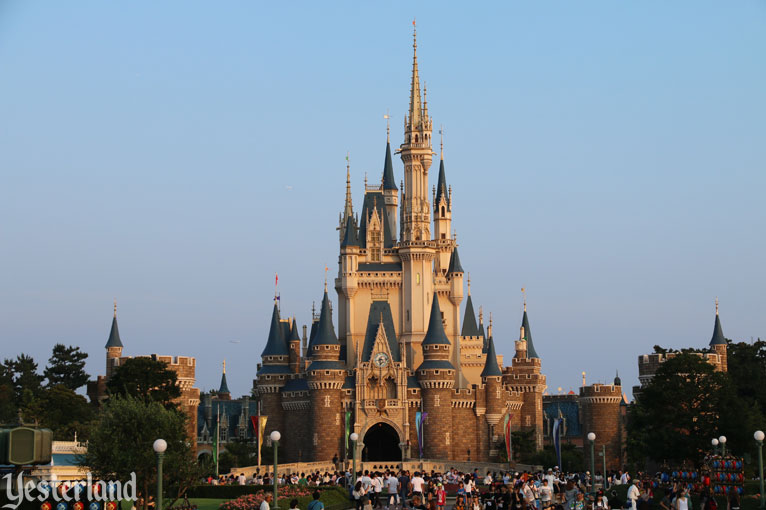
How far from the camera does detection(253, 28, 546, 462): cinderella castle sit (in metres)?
89.1

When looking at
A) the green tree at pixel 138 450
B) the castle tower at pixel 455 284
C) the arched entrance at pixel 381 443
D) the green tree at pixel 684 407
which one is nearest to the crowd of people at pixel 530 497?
the green tree at pixel 138 450

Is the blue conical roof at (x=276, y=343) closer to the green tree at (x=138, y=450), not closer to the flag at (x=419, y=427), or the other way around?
the flag at (x=419, y=427)

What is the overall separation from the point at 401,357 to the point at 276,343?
9.62m

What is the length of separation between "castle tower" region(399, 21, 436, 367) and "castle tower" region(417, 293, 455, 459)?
161 inches

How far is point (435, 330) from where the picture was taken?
91375 millimetres

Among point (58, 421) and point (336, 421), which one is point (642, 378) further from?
point (58, 421)

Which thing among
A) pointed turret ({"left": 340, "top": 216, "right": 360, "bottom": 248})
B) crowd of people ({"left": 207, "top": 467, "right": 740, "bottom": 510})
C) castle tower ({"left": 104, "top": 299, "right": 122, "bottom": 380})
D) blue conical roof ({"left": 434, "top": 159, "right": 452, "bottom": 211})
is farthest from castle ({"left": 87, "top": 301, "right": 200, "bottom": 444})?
crowd of people ({"left": 207, "top": 467, "right": 740, "bottom": 510})

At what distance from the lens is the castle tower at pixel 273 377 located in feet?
305

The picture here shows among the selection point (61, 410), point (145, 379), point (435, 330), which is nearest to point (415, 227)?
point (435, 330)

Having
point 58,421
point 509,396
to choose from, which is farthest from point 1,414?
point 509,396

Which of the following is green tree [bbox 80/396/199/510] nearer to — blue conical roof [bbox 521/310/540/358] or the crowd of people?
the crowd of people

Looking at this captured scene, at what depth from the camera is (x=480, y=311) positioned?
105 metres

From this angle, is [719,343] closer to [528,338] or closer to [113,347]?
[528,338]

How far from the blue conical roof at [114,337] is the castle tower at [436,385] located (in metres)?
23.7
